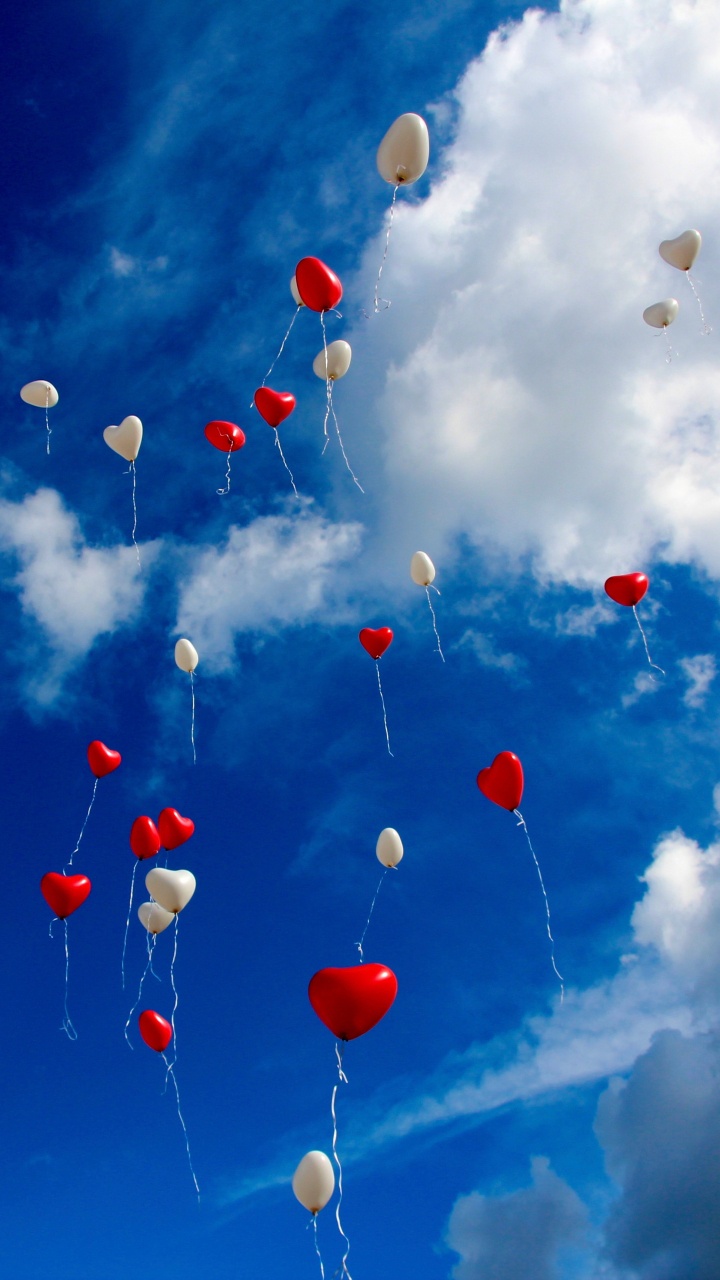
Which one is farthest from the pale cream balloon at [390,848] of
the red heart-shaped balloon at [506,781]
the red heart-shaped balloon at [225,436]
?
the red heart-shaped balloon at [225,436]

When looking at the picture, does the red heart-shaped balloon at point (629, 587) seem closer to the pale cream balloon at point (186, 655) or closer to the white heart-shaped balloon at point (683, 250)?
the white heart-shaped balloon at point (683, 250)

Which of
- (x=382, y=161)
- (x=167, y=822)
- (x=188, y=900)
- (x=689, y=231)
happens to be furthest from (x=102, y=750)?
(x=689, y=231)

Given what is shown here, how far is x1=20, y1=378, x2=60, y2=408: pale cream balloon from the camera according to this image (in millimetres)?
11445

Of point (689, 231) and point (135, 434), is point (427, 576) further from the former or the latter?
point (689, 231)

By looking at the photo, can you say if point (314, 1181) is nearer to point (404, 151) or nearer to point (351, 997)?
point (351, 997)

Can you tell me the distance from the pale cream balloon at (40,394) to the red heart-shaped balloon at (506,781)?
794 centimetres

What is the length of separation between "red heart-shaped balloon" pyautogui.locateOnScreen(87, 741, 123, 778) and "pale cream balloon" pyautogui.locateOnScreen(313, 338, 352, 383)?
6.11 m

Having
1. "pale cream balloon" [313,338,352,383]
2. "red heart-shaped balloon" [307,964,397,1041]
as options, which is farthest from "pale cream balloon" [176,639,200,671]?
"red heart-shaped balloon" [307,964,397,1041]

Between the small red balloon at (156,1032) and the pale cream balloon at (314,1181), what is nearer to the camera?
the pale cream balloon at (314,1181)

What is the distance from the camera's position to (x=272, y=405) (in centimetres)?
1121

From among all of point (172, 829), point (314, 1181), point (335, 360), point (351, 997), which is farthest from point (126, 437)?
point (314, 1181)

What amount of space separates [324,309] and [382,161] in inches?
66.0

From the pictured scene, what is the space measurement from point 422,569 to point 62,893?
261 inches

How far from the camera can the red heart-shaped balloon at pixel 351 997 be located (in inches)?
281
